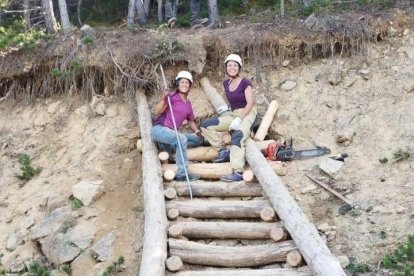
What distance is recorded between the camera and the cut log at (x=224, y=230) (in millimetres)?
6559

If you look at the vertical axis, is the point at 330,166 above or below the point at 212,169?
below

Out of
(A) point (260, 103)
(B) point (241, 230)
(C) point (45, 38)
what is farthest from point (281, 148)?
(C) point (45, 38)

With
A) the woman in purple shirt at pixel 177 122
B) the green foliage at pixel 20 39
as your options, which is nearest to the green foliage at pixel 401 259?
the woman in purple shirt at pixel 177 122

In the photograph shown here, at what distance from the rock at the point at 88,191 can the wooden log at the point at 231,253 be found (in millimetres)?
2006

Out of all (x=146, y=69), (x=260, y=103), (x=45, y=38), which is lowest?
(x=260, y=103)

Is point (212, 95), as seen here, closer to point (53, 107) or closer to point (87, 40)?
point (87, 40)

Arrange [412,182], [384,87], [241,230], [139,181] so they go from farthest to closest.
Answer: [384,87] → [139,181] → [412,182] → [241,230]

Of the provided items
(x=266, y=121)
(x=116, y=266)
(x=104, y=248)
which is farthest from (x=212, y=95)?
(x=116, y=266)

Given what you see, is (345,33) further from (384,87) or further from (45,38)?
(45,38)

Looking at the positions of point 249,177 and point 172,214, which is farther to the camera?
point 249,177

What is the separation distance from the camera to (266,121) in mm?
9367

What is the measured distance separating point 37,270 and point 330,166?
14.7 feet

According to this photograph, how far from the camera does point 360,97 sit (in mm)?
9930

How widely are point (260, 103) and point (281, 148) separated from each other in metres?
1.76
